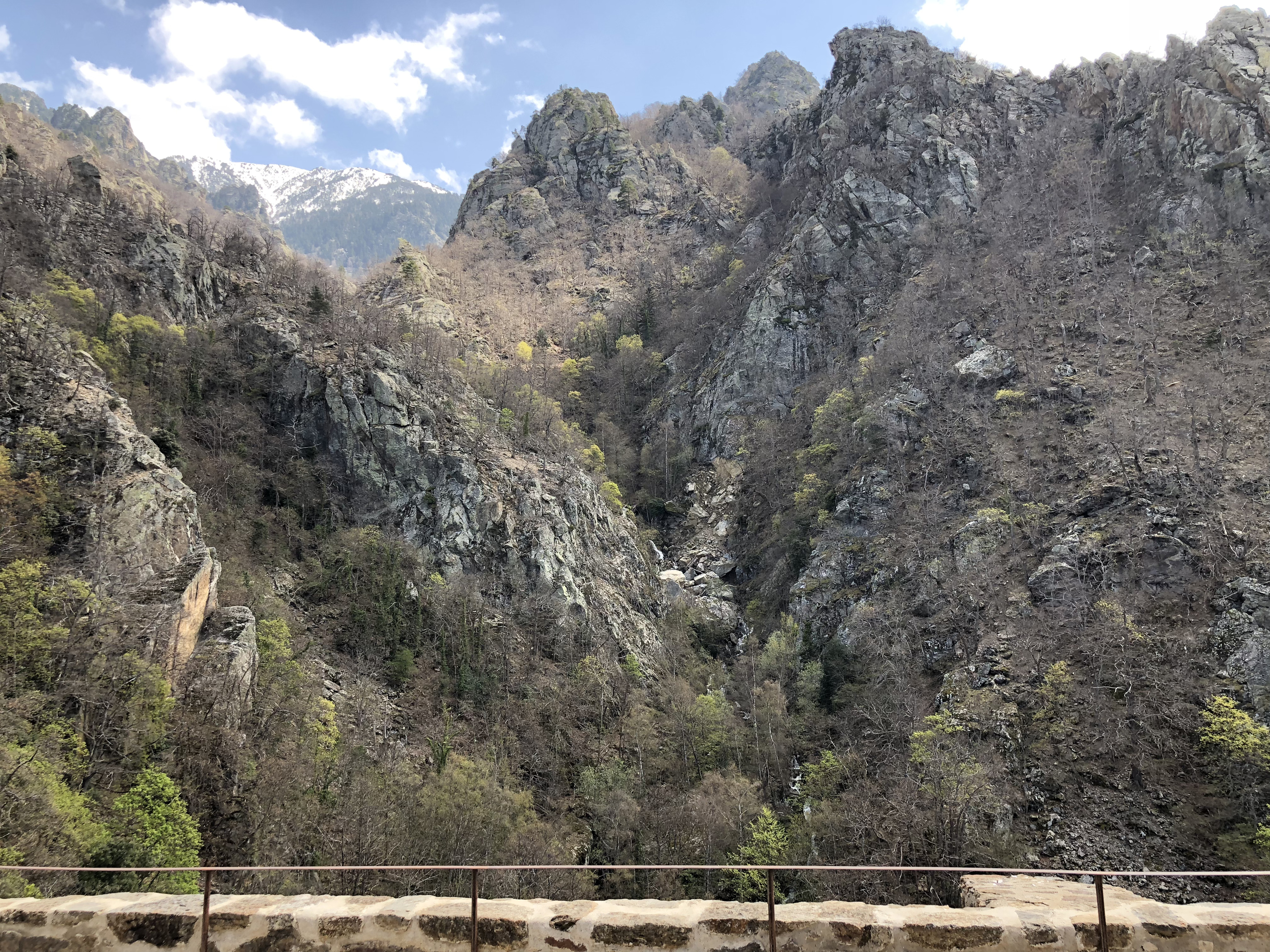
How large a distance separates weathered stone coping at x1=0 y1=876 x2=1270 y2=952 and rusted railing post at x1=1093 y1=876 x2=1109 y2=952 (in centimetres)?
8

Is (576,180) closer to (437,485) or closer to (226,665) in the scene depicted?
(437,485)

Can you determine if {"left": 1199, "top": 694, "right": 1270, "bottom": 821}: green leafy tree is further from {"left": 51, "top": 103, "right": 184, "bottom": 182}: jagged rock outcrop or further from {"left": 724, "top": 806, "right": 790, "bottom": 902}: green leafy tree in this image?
{"left": 51, "top": 103, "right": 184, "bottom": 182}: jagged rock outcrop

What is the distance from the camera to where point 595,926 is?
297 inches

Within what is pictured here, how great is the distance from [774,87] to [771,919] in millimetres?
216306

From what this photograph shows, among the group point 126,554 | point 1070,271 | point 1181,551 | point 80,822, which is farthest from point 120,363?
point 1070,271

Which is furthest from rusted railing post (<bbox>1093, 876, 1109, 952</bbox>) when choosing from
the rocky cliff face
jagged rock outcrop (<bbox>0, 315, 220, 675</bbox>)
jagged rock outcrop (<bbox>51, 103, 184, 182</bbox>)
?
jagged rock outcrop (<bbox>51, 103, 184, 182</bbox>)

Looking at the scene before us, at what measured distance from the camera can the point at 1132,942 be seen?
708 centimetres

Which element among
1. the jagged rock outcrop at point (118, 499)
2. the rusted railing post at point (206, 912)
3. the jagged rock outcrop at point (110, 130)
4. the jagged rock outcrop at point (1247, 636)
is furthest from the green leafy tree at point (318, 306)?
the jagged rock outcrop at point (110, 130)

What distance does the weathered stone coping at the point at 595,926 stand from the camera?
7109 millimetres

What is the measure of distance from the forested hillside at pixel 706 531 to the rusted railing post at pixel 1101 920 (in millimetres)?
20880

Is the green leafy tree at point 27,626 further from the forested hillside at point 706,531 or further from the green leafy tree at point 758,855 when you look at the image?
the green leafy tree at point 758,855

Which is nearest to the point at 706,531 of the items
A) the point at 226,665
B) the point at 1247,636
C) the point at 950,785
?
the point at 950,785

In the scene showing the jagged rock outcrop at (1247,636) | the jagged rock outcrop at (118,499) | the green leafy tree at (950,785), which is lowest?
the green leafy tree at (950,785)

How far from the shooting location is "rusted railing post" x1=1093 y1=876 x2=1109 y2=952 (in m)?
6.61
